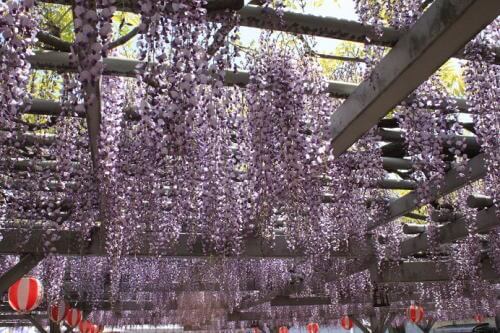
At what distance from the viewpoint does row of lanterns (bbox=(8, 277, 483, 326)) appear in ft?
19.6

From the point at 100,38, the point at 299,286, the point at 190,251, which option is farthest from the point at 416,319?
the point at 100,38

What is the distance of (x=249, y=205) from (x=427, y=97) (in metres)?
1.80

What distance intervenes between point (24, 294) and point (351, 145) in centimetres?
411

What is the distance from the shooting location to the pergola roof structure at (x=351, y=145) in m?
2.57

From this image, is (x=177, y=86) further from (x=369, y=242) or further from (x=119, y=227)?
(x=369, y=242)

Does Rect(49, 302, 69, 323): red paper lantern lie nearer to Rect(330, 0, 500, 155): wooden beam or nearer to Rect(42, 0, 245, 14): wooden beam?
Rect(330, 0, 500, 155): wooden beam

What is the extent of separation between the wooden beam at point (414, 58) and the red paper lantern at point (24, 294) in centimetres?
408

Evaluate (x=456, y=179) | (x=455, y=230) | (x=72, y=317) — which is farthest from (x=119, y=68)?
(x=72, y=317)

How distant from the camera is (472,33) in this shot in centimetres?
245

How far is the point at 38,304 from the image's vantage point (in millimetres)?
6328

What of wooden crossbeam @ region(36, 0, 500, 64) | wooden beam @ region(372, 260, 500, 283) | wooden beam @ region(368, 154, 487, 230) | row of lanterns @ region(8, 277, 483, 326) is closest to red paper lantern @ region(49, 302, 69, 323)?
row of lanterns @ region(8, 277, 483, 326)

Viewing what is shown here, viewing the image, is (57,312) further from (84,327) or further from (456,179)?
(456,179)

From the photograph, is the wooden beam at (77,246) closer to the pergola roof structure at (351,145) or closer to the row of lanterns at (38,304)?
the pergola roof structure at (351,145)

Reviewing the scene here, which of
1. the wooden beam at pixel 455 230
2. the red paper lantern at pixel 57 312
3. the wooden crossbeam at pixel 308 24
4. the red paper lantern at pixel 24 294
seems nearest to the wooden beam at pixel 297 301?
the red paper lantern at pixel 57 312
